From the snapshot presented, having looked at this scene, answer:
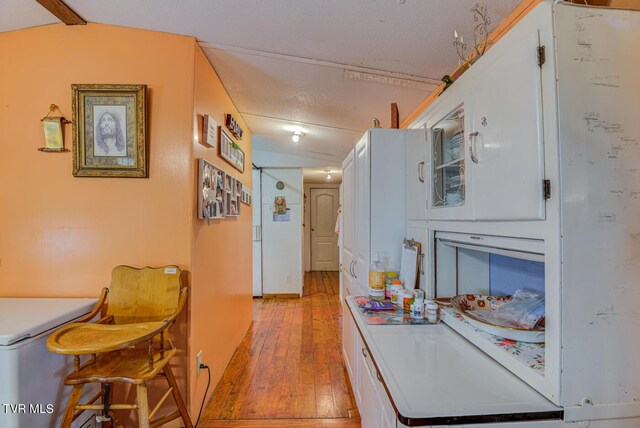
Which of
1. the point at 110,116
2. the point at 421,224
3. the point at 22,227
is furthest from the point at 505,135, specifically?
the point at 22,227

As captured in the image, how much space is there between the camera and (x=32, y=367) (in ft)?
4.10

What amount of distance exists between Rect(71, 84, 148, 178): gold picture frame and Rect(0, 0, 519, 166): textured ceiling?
1.38 ft

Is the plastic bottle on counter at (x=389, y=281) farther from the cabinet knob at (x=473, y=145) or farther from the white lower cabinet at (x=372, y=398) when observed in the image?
the cabinet knob at (x=473, y=145)

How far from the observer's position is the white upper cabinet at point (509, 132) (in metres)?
0.77

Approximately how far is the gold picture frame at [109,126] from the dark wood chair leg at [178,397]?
3.71ft

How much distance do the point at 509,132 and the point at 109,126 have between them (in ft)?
6.49

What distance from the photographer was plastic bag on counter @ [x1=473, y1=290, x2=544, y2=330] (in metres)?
1.04

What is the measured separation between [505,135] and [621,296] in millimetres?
505

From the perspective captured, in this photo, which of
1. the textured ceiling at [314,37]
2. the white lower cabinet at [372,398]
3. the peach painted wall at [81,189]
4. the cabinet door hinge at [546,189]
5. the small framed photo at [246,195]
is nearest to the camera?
the cabinet door hinge at [546,189]

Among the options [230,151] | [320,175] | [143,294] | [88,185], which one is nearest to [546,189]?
[143,294]

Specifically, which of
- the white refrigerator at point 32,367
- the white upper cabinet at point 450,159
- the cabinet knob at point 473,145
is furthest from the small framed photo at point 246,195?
the cabinet knob at point 473,145

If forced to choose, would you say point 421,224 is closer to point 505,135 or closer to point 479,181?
point 479,181

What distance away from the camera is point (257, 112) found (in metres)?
2.94

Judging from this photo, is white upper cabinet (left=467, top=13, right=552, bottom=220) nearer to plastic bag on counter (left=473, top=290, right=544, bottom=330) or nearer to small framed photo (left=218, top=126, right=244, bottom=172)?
plastic bag on counter (left=473, top=290, right=544, bottom=330)
